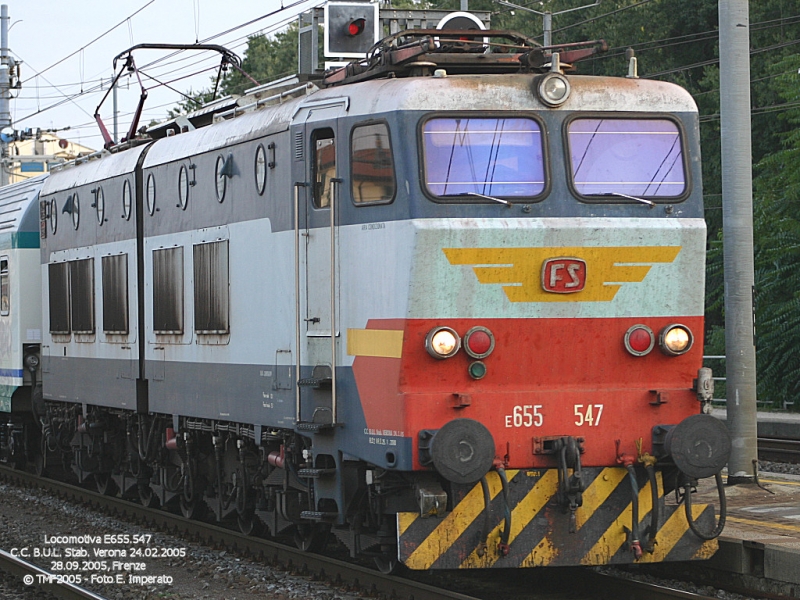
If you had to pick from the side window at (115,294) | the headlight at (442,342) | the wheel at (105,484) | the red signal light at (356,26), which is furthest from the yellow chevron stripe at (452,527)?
the wheel at (105,484)

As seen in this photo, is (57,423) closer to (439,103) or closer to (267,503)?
(267,503)

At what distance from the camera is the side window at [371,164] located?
31.4 feet

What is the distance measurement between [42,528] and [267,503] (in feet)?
13.5

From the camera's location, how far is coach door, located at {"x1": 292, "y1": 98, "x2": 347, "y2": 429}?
33.1 feet

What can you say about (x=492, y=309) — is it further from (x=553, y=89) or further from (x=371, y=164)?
(x=553, y=89)

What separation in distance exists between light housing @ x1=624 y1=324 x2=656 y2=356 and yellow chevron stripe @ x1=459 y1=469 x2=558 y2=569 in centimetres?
105

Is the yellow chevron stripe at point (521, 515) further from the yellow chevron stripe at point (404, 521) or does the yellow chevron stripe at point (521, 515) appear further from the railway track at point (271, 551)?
the yellow chevron stripe at point (404, 521)

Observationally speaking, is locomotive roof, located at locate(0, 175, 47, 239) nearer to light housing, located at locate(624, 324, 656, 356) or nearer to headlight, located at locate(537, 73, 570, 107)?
headlight, located at locate(537, 73, 570, 107)

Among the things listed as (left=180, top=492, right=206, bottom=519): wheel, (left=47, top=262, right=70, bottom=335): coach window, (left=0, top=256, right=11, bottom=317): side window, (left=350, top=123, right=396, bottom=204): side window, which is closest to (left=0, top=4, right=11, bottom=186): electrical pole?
(left=0, top=256, right=11, bottom=317): side window

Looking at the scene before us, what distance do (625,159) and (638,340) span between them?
1.33 meters

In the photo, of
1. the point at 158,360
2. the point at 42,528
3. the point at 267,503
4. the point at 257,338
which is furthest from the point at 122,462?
the point at 257,338

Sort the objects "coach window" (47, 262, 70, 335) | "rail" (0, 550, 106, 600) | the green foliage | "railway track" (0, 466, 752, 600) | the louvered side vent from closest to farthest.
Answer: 1. "railway track" (0, 466, 752, 600)
2. the louvered side vent
3. "rail" (0, 550, 106, 600)
4. "coach window" (47, 262, 70, 335)
5. the green foliage

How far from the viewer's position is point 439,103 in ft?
31.2

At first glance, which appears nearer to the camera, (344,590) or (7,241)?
(344,590)
